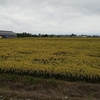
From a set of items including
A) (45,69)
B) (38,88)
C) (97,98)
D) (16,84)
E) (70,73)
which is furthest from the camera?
(45,69)

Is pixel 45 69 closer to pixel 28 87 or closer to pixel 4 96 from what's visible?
pixel 28 87

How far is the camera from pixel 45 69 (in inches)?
281

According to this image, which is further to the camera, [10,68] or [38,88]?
[10,68]

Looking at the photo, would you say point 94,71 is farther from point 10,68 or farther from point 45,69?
point 10,68

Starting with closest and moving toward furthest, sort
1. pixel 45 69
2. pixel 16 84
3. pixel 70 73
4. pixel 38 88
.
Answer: pixel 38 88
pixel 16 84
pixel 70 73
pixel 45 69

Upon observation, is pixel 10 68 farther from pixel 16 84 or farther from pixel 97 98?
pixel 97 98

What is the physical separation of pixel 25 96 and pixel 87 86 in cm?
235

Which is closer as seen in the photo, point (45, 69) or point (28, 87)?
point (28, 87)

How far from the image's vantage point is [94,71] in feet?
22.2

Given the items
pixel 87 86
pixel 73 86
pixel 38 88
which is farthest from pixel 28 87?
pixel 87 86

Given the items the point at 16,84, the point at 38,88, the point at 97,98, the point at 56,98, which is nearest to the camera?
the point at 56,98

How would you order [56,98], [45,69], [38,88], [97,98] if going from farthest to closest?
[45,69], [38,88], [97,98], [56,98]

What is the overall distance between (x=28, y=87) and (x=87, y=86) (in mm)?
2103

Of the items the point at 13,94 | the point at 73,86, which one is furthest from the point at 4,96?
the point at 73,86
